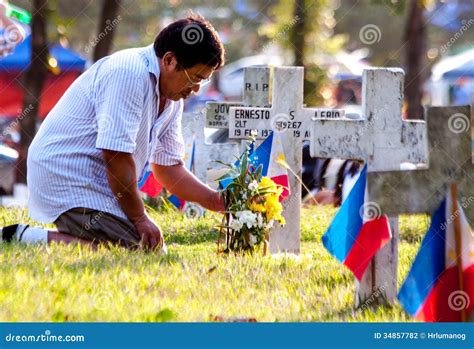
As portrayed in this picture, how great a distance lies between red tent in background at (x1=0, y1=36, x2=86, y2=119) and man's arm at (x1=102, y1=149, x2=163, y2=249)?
14476mm

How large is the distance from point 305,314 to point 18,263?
1589 millimetres

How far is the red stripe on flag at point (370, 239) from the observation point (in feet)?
17.9

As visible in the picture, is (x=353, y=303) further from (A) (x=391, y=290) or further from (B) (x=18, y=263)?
(B) (x=18, y=263)

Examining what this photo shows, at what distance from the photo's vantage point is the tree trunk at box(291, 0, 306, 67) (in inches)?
747

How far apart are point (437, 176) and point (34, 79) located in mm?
11361

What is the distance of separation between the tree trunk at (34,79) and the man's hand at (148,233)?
8010mm

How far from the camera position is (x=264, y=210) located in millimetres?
7371

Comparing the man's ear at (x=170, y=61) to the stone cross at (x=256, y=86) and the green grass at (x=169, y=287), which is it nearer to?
the green grass at (x=169, y=287)

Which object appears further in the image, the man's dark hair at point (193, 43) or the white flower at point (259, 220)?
the white flower at point (259, 220)

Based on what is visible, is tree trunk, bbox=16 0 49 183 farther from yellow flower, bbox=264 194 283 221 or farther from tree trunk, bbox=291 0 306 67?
yellow flower, bbox=264 194 283 221

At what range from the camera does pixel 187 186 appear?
742 cm

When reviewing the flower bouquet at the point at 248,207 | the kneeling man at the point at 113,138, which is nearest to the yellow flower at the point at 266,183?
the flower bouquet at the point at 248,207

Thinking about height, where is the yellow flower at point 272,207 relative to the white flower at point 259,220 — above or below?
above

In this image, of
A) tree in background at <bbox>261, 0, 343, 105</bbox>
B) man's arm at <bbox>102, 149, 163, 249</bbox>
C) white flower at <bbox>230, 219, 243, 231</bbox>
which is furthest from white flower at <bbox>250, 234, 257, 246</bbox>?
tree in background at <bbox>261, 0, 343, 105</bbox>
